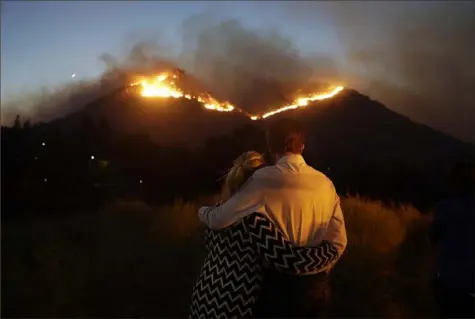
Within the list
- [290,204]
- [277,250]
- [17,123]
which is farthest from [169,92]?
[277,250]

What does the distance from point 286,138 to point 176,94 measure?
1171mm

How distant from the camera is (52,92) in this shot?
3240mm

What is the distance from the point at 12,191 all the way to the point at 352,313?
2217 millimetres

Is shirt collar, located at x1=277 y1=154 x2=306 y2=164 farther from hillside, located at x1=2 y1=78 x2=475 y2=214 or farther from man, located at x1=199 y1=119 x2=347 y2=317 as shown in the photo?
hillside, located at x1=2 y1=78 x2=475 y2=214

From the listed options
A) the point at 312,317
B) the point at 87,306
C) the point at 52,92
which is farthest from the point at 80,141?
the point at 312,317

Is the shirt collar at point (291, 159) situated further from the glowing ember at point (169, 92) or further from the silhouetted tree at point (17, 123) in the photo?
the silhouetted tree at point (17, 123)

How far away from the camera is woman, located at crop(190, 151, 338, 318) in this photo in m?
2.04

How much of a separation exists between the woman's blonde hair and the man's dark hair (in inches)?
3.5

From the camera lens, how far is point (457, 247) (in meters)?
2.40

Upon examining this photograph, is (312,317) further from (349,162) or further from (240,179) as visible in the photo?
(349,162)

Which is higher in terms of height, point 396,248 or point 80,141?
point 80,141

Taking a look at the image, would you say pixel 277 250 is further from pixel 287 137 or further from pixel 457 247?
pixel 457 247

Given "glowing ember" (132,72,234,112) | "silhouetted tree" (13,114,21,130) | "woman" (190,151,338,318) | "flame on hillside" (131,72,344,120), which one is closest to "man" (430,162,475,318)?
"woman" (190,151,338,318)

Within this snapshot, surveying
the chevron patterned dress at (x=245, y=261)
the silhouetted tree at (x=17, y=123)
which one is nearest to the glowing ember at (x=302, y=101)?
the chevron patterned dress at (x=245, y=261)
